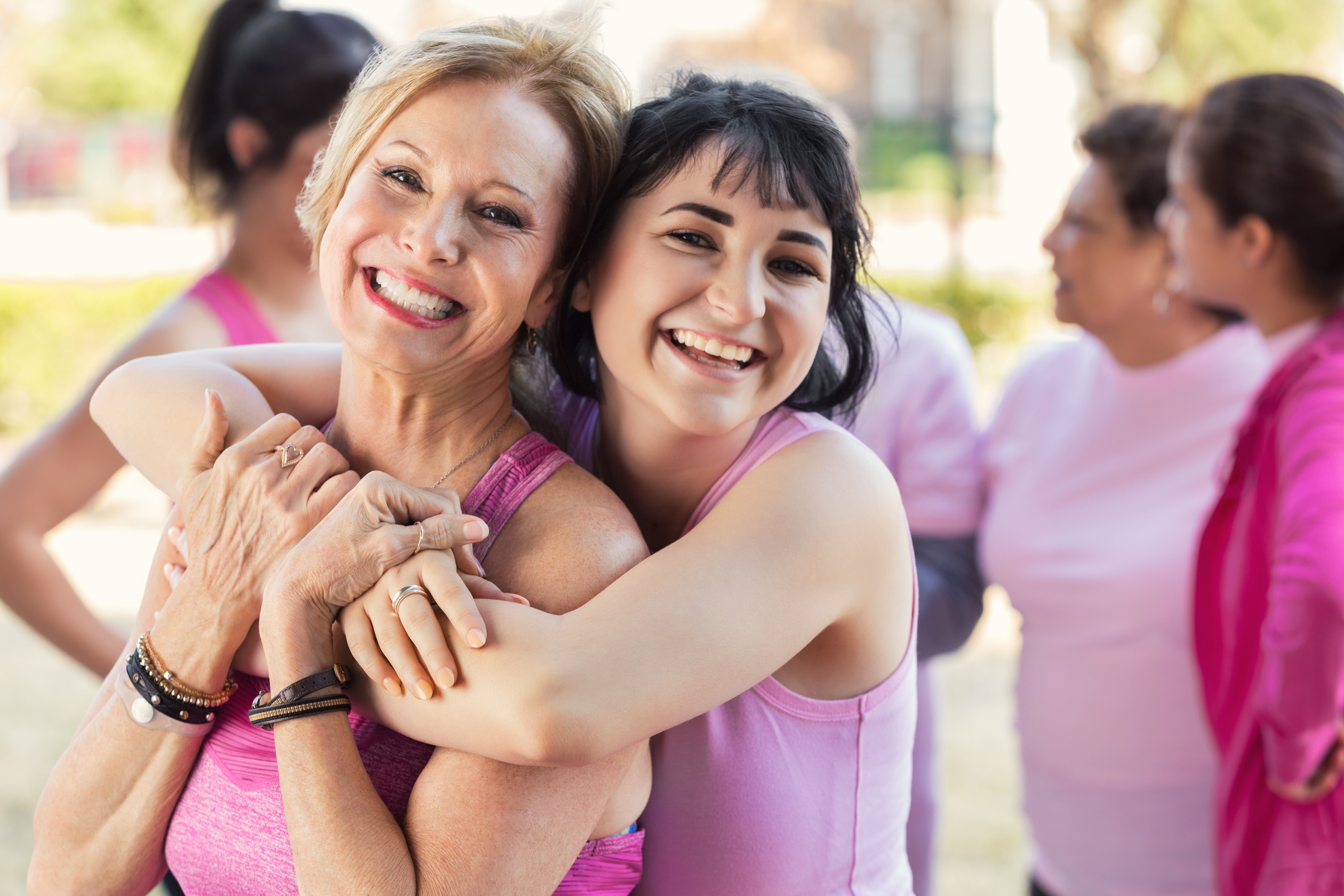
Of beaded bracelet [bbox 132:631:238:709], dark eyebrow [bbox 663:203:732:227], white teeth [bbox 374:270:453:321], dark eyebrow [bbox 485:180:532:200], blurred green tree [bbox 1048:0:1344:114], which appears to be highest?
dark eyebrow [bbox 485:180:532:200]

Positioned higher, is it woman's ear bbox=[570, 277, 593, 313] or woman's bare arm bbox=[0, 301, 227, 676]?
woman's ear bbox=[570, 277, 593, 313]

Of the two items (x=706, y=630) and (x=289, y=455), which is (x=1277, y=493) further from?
(x=289, y=455)

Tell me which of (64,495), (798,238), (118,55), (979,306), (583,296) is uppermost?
(798,238)

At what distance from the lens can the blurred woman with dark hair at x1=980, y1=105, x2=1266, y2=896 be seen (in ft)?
9.91

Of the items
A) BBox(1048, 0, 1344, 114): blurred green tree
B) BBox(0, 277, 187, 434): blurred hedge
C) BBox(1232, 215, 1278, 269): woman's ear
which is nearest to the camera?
BBox(1232, 215, 1278, 269): woman's ear

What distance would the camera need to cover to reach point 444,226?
158cm

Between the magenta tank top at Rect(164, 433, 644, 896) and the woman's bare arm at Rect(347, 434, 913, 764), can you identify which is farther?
the magenta tank top at Rect(164, 433, 644, 896)

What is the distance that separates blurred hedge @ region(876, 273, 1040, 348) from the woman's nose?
11060mm

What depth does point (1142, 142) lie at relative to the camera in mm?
3264

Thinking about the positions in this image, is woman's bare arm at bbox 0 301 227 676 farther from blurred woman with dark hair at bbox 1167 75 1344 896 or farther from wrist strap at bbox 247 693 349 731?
blurred woman with dark hair at bbox 1167 75 1344 896

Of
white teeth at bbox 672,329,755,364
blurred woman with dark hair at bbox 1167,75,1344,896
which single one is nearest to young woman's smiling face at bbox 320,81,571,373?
white teeth at bbox 672,329,755,364

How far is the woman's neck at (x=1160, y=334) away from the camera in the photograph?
321 cm

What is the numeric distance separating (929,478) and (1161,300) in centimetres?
81

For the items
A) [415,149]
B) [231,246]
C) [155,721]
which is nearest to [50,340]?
[231,246]
